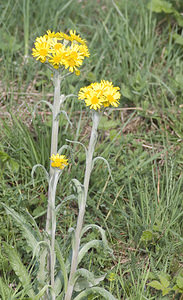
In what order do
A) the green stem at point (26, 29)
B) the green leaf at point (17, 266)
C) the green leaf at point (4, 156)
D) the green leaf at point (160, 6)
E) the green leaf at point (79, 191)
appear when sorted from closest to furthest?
the green leaf at point (79, 191) → the green leaf at point (17, 266) → the green leaf at point (4, 156) → the green stem at point (26, 29) → the green leaf at point (160, 6)

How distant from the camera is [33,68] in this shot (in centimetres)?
329

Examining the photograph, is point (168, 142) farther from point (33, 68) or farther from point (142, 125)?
point (33, 68)

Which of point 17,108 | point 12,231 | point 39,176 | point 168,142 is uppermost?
point 17,108

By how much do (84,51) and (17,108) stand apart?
4.64 ft

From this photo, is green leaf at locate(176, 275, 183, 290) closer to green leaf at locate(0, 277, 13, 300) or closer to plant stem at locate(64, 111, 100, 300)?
plant stem at locate(64, 111, 100, 300)

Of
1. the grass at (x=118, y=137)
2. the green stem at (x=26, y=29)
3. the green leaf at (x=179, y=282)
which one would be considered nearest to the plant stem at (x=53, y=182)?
the grass at (x=118, y=137)

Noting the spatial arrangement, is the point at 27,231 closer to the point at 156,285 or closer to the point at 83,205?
the point at 83,205

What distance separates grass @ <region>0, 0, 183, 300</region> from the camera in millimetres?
2230

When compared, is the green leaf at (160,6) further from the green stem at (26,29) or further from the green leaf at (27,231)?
the green leaf at (27,231)

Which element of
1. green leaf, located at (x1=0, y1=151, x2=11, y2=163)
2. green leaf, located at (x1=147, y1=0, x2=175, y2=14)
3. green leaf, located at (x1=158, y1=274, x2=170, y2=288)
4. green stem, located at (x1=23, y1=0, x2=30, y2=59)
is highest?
green leaf, located at (x1=147, y1=0, x2=175, y2=14)

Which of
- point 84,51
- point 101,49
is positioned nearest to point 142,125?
point 101,49

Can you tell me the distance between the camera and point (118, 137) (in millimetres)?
2871

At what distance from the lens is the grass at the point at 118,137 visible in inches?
87.8

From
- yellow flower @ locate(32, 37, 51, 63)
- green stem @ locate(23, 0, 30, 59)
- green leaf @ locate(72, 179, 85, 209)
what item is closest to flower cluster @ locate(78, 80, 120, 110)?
yellow flower @ locate(32, 37, 51, 63)
